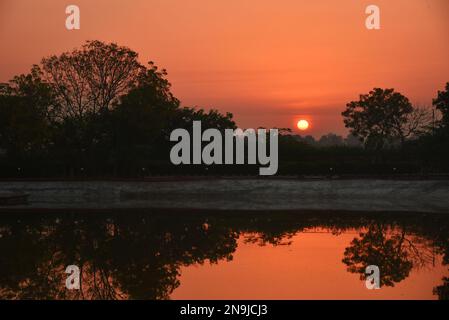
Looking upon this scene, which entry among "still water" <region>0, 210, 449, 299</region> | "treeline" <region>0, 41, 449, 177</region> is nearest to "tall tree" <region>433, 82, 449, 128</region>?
"treeline" <region>0, 41, 449, 177</region>

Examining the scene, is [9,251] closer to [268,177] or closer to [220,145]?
[268,177]

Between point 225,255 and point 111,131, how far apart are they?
46467mm

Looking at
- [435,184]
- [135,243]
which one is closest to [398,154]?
[435,184]

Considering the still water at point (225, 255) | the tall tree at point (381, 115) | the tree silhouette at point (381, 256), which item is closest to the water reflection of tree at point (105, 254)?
the still water at point (225, 255)

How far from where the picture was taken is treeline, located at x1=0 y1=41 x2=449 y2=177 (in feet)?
230

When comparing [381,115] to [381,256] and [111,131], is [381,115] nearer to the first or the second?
[111,131]

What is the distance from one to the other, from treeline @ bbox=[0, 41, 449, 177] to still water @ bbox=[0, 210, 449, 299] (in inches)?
1049

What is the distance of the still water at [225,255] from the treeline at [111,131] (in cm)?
2664

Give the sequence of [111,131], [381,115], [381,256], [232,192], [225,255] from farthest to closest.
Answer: [381,115]
[111,131]
[232,192]
[225,255]
[381,256]

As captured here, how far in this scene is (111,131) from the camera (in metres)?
71.6

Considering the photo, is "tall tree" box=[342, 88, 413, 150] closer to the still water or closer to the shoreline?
the shoreline

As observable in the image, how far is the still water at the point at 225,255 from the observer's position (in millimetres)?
20359

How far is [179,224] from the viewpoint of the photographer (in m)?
39.4

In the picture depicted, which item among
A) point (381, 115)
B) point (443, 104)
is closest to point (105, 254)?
point (443, 104)
